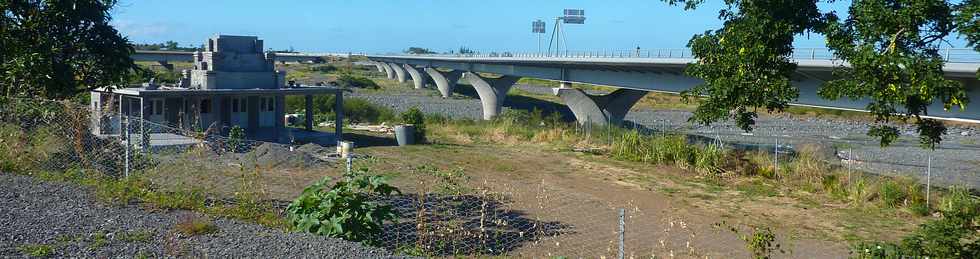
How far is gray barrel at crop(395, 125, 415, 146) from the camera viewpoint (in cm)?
3262

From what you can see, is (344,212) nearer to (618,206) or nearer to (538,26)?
(618,206)

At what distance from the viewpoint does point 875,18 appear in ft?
27.3

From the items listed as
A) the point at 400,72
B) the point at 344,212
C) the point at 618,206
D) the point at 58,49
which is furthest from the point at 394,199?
the point at 400,72

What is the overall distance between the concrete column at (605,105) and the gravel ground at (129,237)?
38.3 meters

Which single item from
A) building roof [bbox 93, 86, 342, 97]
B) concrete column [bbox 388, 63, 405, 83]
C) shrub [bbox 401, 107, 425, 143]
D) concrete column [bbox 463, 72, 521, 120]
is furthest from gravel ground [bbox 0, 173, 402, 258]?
concrete column [bbox 388, 63, 405, 83]

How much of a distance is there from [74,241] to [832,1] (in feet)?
29.0

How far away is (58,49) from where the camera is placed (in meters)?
16.5

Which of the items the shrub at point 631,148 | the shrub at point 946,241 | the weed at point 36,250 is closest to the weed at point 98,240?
the weed at point 36,250

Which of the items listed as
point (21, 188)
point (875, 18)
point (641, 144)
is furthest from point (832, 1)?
point (641, 144)

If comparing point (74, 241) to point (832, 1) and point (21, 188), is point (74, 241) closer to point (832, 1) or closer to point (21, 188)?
point (21, 188)

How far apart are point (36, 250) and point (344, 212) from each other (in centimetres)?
291

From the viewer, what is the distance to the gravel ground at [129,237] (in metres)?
7.86

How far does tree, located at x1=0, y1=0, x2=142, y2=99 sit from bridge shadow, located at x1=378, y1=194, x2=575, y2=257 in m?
6.78

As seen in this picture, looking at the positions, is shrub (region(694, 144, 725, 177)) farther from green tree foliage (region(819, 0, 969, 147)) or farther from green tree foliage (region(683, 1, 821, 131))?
green tree foliage (region(819, 0, 969, 147))
